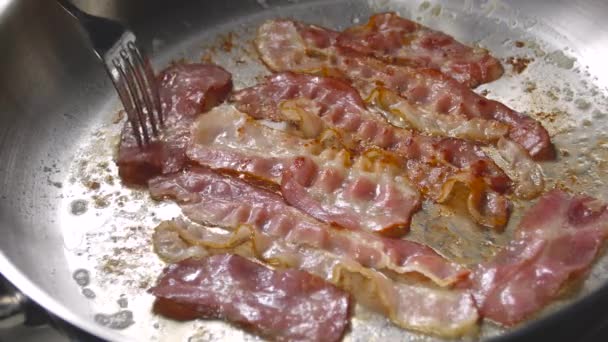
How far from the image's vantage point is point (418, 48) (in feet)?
6.44

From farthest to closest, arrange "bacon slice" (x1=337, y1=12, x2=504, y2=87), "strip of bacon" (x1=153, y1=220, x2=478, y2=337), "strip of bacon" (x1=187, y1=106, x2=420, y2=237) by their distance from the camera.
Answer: "bacon slice" (x1=337, y1=12, x2=504, y2=87) → "strip of bacon" (x1=187, y1=106, x2=420, y2=237) → "strip of bacon" (x1=153, y1=220, x2=478, y2=337)

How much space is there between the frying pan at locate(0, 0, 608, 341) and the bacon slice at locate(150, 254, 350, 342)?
0.03 m

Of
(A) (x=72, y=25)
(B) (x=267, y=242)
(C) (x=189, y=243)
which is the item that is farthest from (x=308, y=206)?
(A) (x=72, y=25)

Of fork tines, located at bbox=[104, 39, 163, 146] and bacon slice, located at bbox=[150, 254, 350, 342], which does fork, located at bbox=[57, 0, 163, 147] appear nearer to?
fork tines, located at bbox=[104, 39, 163, 146]

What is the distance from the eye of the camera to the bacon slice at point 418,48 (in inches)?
73.6

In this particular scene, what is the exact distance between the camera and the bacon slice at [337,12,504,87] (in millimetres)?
1870

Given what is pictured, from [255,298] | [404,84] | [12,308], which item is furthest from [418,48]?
[12,308]

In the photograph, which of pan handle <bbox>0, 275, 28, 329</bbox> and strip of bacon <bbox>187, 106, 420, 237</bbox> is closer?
pan handle <bbox>0, 275, 28, 329</bbox>

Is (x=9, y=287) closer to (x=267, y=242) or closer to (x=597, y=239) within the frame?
(x=267, y=242)

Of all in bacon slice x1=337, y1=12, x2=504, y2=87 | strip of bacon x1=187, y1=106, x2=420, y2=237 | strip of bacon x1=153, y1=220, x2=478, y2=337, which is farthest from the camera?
bacon slice x1=337, y1=12, x2=504, y2=87

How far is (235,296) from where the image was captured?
1393 millimetres

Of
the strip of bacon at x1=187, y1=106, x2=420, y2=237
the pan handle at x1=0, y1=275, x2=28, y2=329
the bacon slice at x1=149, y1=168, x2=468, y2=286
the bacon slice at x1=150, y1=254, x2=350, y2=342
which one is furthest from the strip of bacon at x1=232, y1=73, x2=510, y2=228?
the pan handle at x1=0, y1=275, x2=28, y2=329

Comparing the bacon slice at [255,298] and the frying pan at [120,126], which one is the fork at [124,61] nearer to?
the frying pan at [120,126]

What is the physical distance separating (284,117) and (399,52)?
399 millimetres
